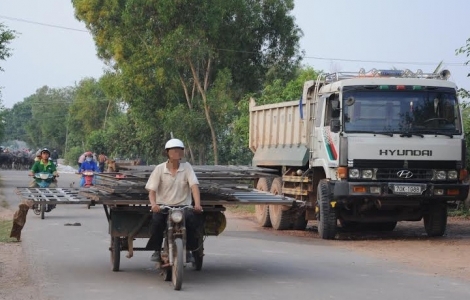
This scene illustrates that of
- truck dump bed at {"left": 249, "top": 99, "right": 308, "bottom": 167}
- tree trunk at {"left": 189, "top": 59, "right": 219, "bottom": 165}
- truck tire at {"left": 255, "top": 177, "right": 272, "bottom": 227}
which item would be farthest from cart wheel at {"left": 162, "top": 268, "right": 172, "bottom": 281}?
tree trunk at {"left": 189, "top": 59, "right": 219, "bottom": 165}

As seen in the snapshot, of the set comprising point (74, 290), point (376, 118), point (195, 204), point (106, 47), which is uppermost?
point (106, 47)

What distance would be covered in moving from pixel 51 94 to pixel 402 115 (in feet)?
437

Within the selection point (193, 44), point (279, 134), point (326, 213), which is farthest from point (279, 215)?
point (193, 44)

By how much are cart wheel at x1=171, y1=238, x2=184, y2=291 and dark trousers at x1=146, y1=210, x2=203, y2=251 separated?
1.10 ft

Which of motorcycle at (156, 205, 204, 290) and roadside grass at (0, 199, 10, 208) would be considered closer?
motorcycle at (156, 205, 204, 290)

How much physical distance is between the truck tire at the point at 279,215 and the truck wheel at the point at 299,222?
0.36ft

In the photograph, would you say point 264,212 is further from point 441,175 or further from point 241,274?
point 241,274

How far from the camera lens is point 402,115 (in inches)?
669

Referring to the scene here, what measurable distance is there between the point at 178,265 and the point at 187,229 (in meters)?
0.57

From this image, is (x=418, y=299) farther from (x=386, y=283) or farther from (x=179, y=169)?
(x=179, y=169)

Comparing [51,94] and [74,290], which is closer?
[74,290]

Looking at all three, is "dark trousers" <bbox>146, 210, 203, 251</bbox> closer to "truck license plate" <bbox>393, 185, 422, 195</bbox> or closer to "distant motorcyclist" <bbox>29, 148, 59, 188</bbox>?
"truck license plate" <bbox>393, 185, 422, 195</bbox>

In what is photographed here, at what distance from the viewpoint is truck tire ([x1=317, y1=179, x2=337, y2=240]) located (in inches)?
696

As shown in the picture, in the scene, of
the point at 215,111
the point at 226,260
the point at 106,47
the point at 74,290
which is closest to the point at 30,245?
the point at 226,260
